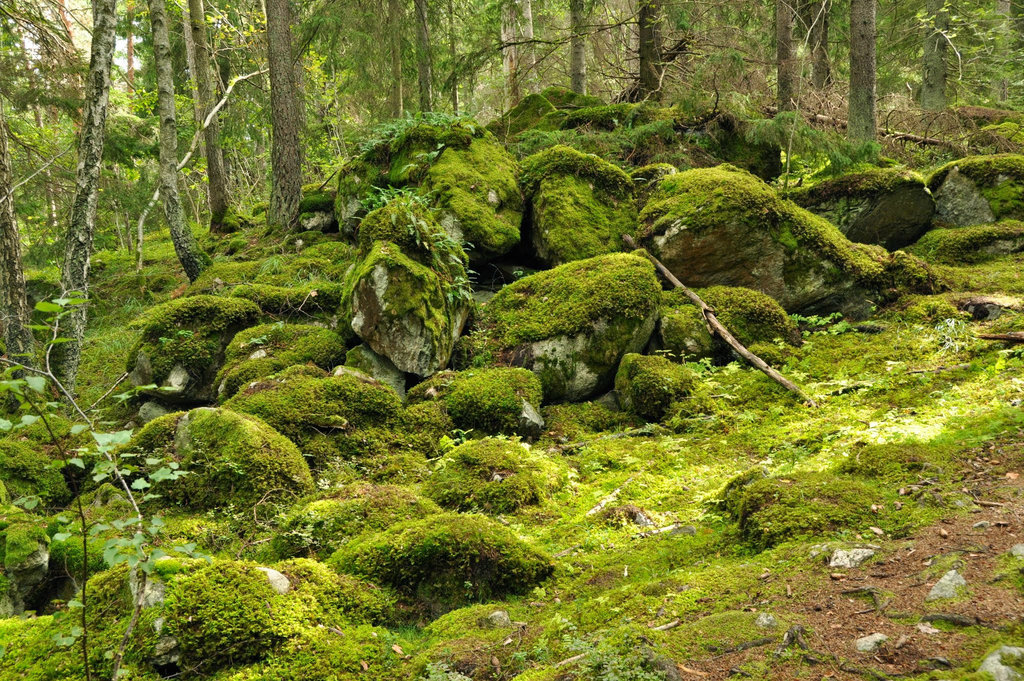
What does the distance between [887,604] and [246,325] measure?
7925 millimetres

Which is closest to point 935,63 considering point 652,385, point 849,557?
point 652,385

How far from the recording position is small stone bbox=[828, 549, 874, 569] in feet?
10.4

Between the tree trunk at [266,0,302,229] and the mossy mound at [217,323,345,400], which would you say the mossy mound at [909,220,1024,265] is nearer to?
the mossy mound at [217,323,345,400]

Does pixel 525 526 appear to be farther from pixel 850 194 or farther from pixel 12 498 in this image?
pixel 850 194

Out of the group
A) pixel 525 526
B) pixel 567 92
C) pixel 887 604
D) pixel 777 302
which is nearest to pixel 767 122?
pixel 777 302

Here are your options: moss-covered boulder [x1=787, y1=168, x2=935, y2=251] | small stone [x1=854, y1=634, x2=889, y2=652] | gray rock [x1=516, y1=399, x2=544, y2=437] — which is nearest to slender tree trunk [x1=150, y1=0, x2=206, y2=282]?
gray rock [x1=516, y1=399, x2=544, y2=437]

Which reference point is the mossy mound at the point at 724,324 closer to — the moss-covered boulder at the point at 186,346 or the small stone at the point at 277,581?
the small stone at the point at 277,581

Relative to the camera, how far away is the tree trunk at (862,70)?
1041 cm

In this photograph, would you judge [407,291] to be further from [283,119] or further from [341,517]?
[283,119]

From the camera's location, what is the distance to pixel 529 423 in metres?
6.66

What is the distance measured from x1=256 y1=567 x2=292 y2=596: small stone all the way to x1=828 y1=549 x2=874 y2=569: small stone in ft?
9.74

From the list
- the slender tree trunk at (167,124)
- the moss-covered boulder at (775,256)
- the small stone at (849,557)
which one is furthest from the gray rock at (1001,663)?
the slender tree trunk at (167,124)

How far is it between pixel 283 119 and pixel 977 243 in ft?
40.3

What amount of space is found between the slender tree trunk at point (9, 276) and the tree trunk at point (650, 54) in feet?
35.7
